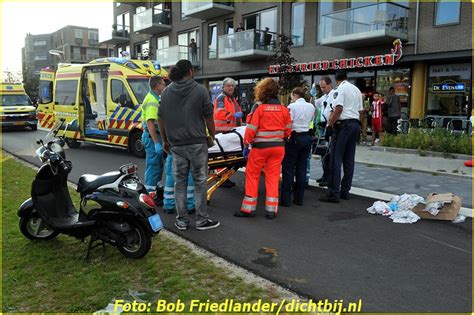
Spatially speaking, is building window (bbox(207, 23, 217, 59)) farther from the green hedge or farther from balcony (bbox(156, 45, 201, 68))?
the green hedge

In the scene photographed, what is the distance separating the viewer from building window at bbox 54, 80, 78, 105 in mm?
13602

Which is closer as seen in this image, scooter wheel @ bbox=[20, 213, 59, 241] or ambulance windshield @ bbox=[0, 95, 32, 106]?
scooter wheel @ bbox=[20, 213, 59, 241]

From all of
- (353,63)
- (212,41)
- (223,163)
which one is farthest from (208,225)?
(212,41)

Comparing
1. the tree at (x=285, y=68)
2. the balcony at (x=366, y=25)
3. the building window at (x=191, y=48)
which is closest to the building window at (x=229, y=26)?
the building window at (x=191, y=48)

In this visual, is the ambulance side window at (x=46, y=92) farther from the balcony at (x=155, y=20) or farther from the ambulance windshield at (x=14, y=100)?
the balcony at (x=155, y=20)

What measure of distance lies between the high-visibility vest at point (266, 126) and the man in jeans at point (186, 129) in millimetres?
714

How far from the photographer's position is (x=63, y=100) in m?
14.2

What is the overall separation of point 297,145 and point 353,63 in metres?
13.3

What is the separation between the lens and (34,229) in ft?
15.7

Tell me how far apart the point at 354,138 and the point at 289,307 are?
156 inches

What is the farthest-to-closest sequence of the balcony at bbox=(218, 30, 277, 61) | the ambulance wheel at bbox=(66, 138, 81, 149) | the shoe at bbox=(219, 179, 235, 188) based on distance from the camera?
the balcony at bbox=(218, 30, 277, 61) → the ambulance wheel at bbox=(66, 138, 81, 149) → the shoe at bbox=(219, 179, 235, 188)

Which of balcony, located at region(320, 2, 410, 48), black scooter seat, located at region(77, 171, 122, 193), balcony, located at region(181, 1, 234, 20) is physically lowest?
black scooter seat, located at region(77, 171, 122, 193)

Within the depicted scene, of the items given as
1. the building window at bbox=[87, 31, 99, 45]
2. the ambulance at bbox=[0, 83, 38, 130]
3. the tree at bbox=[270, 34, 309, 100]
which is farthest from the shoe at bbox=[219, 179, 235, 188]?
the building window at bbox=[87, 31, 99, 45]

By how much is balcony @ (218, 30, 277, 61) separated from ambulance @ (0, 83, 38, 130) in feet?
35.4
